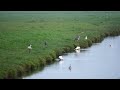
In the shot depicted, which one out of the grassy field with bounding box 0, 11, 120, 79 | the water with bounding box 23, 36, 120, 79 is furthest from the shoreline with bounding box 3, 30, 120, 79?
the water with bounding box 23, 36, 120, 79

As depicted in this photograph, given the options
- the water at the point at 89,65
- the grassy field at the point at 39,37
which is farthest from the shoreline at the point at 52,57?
the water at the point at 89,65

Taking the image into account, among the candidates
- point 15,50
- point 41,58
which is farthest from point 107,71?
point 15,50

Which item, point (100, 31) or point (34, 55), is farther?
point (100, 31)

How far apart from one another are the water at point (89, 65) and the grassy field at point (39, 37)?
0.27 meters

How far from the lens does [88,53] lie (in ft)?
33.6

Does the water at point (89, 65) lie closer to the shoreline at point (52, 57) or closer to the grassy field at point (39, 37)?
the shoreline at point (52, 57)

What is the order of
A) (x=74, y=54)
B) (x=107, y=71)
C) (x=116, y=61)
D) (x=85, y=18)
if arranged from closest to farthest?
(x=107, y=71) < (x=116, y=61) < (x=74, y=54) < (x=85, y=18)

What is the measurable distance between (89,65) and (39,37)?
1.64m

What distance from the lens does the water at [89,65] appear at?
8.18 metres

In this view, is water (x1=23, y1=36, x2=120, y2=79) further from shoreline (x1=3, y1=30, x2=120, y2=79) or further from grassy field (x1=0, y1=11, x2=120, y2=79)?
grassy field (x1=0, y1=11, x2=120, y2=79)

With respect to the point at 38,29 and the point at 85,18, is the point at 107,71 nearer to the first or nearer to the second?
the point at 38,29

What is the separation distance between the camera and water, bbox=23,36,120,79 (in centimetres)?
818
